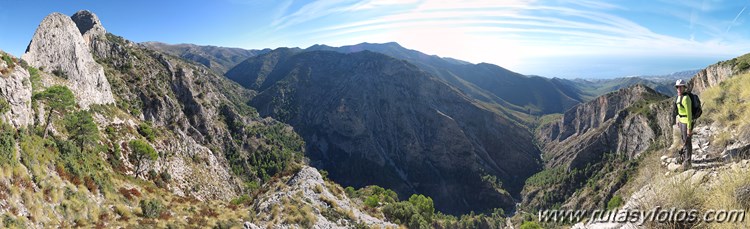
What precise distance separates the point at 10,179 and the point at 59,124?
103 feet

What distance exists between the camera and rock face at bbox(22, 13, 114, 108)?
229ft

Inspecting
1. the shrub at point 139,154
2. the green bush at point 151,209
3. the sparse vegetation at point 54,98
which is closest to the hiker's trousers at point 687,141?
the green bush at point 151,209

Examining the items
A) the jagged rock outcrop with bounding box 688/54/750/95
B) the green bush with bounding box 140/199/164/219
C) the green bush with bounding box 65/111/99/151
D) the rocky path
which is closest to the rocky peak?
the green bush with bounding box 65/111/99/151

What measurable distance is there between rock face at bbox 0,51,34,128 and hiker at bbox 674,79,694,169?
49.2 meters

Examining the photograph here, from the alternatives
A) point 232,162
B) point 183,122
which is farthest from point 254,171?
point 183,122

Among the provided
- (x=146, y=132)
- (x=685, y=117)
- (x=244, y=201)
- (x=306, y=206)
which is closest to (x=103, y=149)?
(x=244, y=201)

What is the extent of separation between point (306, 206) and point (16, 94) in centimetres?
3126

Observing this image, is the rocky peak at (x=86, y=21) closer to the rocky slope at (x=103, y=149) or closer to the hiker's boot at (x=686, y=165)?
the rocky slope at (x=103, y=149)

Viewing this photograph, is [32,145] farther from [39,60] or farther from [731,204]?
[39,60]

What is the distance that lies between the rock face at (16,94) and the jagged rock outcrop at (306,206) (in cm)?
2376

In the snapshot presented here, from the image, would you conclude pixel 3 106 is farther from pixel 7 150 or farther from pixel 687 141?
pixel 687 141

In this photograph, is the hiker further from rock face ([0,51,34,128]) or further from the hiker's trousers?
rock face ([0,51,34,128])

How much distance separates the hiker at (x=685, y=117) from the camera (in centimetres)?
1708

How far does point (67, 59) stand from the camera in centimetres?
8181
